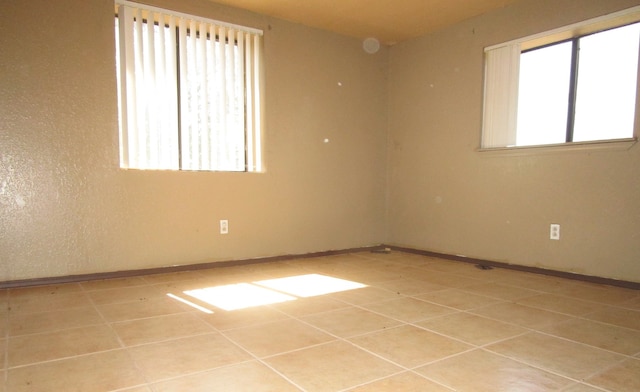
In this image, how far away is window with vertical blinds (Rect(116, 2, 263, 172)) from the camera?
2.95 metres

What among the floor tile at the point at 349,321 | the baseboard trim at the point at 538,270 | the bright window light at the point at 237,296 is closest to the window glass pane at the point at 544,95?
the baseboard trim at the point at 538,270

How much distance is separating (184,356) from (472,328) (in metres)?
1.32

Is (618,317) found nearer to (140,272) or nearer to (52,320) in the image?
(52,320)

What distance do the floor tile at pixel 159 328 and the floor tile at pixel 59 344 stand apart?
57mm

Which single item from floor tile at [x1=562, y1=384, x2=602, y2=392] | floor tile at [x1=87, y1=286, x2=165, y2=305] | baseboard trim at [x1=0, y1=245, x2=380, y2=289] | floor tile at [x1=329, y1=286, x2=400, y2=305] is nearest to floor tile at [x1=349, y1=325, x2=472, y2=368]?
floor tile at [x1=562, y1=384, x2=602, y2=392]

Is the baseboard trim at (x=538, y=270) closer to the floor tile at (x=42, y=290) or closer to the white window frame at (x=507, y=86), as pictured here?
the white window frame at (x=507, y=86)

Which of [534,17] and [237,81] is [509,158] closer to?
[534,17]

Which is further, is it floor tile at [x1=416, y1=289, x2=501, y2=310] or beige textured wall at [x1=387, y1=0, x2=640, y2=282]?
beige textured wall at [x1=387, y1=0, x2=640, y2=282]

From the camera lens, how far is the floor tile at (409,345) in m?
1.56

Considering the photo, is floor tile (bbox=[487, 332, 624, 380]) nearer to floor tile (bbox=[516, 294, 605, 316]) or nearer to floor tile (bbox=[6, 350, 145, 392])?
floor tile (bbox=[516, 294, 605, 316])

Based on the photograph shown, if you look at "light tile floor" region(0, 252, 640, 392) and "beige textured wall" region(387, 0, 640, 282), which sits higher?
"beige textured wall" region(387, 0, 640, 282)

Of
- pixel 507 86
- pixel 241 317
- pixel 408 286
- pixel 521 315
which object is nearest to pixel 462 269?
pixel 408 286

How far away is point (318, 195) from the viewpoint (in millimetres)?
3936

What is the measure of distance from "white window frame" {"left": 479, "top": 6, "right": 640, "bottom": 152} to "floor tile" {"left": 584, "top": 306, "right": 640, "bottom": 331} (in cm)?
122
